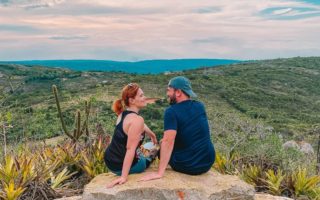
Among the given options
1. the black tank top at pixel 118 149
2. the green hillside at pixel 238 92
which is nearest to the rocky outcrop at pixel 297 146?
the green hillside at pixel 238 92

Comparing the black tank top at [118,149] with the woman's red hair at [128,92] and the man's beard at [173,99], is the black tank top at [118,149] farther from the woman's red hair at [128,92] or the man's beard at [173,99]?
the man's beard at [173,99]

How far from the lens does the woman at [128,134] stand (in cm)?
569

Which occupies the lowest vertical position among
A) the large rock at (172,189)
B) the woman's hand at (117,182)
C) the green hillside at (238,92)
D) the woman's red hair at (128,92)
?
the green hillside at (238,92)

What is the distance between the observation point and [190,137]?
5941mm

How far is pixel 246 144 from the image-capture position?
460 inches

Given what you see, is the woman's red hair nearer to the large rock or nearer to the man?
the man

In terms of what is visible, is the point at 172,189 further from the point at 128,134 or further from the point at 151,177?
the point at 128,134

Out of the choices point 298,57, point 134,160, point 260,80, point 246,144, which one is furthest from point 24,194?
point 298,57

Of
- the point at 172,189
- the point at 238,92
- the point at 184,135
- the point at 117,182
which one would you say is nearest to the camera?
the point at 172,189

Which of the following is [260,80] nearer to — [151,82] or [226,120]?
[151,82]

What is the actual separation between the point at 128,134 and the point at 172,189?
2.70 ft

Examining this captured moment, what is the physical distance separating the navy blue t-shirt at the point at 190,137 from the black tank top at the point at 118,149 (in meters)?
0.47

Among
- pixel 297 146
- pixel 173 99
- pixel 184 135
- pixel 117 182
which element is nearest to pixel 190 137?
pixel 184 135

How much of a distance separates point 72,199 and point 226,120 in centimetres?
887
